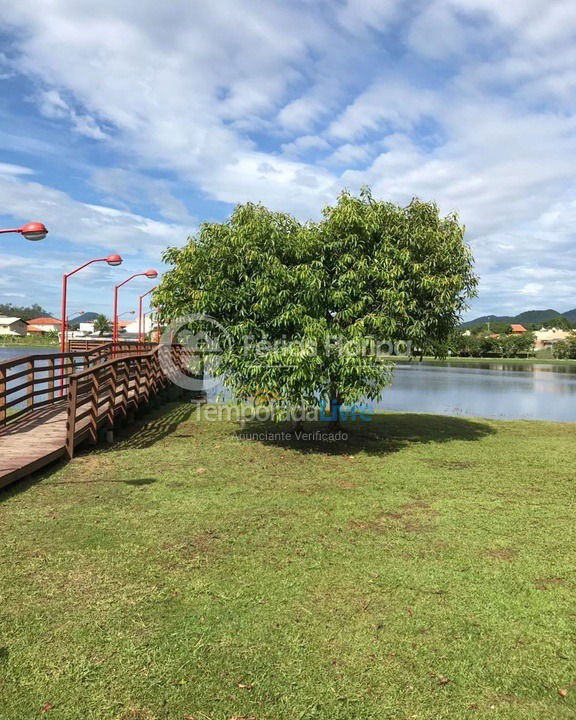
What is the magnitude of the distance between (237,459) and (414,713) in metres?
6.45

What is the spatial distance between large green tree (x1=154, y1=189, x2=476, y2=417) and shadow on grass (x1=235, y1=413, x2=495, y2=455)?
1031mm

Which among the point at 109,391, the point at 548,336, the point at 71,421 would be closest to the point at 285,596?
the point at 71,421

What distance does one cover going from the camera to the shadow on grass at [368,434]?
34.2 feet

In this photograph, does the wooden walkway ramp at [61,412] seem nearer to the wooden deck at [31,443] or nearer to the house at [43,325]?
the wooden deck at [31,443]

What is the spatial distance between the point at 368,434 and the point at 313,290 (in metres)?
4.38

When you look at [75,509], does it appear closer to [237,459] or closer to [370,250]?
[237,459]

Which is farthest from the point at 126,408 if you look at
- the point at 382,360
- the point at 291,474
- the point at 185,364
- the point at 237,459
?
the point at 185,364

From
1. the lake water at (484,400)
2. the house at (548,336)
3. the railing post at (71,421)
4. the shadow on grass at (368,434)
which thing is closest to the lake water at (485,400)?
the lake water at (484,400)

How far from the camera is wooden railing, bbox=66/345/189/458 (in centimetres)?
860

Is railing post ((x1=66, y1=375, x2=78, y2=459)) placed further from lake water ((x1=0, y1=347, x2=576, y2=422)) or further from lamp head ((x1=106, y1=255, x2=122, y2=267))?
lake water ((x1=0, y1=347, x2=576, y2=422))

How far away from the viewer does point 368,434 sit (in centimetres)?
1191

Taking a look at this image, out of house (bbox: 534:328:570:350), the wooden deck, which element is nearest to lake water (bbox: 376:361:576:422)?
the wooden deck

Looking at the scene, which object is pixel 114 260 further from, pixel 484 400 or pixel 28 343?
pixel 28 343

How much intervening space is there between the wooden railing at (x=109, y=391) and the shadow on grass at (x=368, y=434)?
2.75 meters
